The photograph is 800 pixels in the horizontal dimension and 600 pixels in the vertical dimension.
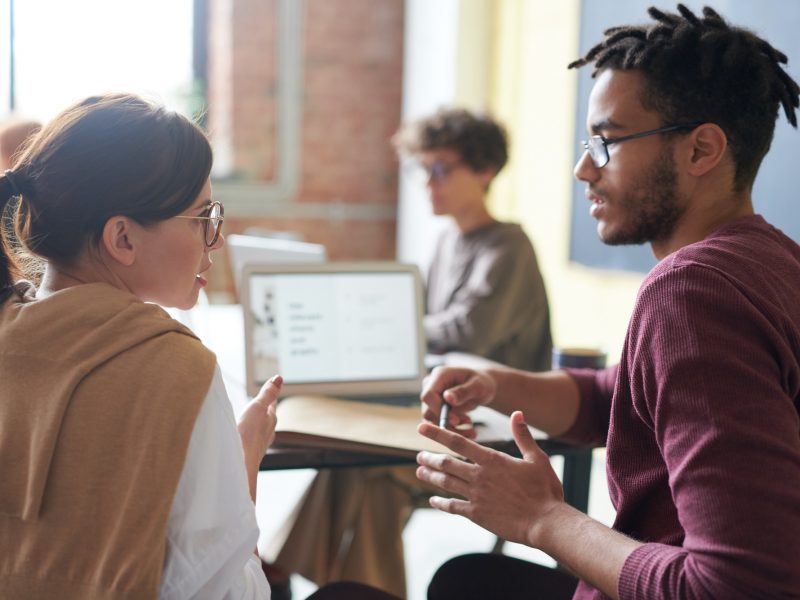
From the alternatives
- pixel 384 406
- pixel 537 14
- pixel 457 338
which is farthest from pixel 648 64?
pixel 537 14

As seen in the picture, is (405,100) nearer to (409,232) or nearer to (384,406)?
(409,232)

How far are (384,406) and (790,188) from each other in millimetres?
1456

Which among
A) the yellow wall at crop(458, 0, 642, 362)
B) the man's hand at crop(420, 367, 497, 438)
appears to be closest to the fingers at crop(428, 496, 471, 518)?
the man's hand at crop(420, 367, 497, 438)

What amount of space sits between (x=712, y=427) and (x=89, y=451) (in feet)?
2.16

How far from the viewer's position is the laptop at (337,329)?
1795 millimetres

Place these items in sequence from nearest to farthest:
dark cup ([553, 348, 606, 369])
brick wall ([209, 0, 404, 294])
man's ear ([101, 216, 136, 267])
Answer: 1. man's ear ([101, 216, 136, 267])
2. dark cup ([553, 348, 606, 369])
3. brick wall ([209, 0, 404, 294])

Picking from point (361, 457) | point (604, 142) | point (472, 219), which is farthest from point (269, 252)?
point (604, 142)

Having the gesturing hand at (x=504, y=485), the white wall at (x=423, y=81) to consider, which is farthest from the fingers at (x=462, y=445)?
the white wall at (x=423, y=81)

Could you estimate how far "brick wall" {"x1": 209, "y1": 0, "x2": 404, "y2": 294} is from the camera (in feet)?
16.7

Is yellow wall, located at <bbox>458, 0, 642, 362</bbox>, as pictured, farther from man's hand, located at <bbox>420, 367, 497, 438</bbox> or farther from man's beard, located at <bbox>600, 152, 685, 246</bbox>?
man's beard, located at <bbox>600, 152, 685, 246</bbox>

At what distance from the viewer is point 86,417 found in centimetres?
95

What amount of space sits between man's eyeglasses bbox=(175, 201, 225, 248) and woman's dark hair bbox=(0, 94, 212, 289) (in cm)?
6

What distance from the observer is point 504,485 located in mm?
1106

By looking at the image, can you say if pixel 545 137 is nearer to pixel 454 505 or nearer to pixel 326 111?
pixel 326 111
